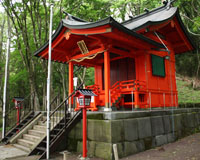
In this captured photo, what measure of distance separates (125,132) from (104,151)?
3.28 ft

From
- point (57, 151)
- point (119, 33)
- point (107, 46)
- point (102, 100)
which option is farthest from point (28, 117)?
point (119, 33)

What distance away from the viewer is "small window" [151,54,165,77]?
32.4ft

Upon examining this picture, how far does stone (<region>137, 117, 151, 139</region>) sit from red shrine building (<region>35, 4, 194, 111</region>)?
1184 millimetres

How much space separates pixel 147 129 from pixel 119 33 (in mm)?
4117

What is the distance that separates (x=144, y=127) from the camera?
7164 mm

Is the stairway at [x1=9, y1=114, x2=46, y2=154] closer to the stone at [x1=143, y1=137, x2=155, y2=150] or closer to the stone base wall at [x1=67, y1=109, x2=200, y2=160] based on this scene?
the stone base wall at [x1=67, y1=109, x2=200, y2=160]

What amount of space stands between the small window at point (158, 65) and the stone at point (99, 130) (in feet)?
16.2

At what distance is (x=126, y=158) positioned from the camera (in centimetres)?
601

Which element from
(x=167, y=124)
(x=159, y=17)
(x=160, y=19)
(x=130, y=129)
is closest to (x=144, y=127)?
(x=130, y=129)

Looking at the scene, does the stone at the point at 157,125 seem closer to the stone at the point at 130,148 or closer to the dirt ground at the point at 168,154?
the dirt ground at the point at 168,154

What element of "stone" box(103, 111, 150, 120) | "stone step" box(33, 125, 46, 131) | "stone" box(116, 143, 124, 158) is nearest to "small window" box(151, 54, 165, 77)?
"stone" box(103, 111, 150, 120)

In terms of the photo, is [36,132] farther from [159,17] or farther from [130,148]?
[159,17]

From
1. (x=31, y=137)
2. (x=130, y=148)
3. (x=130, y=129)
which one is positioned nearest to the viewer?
(x=130, y=148)

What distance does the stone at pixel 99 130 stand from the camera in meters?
6.01
